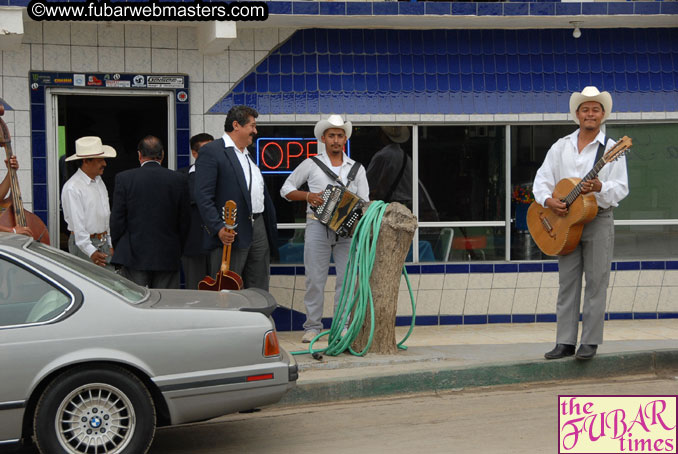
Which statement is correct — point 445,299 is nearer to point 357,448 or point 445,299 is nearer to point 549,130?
point 549,130

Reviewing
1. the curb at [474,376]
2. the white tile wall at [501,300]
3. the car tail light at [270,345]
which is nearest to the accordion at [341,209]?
the curb at [474,376]

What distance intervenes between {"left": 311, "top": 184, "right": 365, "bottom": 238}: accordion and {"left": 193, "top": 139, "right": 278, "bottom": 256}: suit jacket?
726mm

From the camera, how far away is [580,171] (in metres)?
7.55

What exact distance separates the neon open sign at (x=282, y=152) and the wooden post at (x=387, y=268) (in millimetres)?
2064

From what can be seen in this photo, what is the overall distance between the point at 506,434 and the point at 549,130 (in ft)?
15.8

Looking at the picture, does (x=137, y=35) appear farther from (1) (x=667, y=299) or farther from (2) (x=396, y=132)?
(1) (x=667, y=299)

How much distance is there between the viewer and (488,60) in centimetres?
998

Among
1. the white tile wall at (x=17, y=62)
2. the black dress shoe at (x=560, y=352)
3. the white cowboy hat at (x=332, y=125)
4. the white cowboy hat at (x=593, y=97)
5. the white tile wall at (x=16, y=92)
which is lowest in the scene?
the black dress shoe at (x=560, y=352)

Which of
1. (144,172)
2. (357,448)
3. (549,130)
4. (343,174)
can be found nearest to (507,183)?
(549,130)

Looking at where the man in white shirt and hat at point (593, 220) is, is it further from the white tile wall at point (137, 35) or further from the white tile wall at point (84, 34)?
the white tile wall at point (84, 34)

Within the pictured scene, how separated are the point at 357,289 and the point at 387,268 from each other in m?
0.31

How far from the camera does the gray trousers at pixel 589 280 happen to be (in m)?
7.50

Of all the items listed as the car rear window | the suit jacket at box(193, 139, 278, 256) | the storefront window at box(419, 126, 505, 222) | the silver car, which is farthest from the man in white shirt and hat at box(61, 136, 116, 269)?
the storefront window at box(419, 126, 505, 222)

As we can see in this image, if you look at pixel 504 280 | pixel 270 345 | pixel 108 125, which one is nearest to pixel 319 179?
pixel 504 280
